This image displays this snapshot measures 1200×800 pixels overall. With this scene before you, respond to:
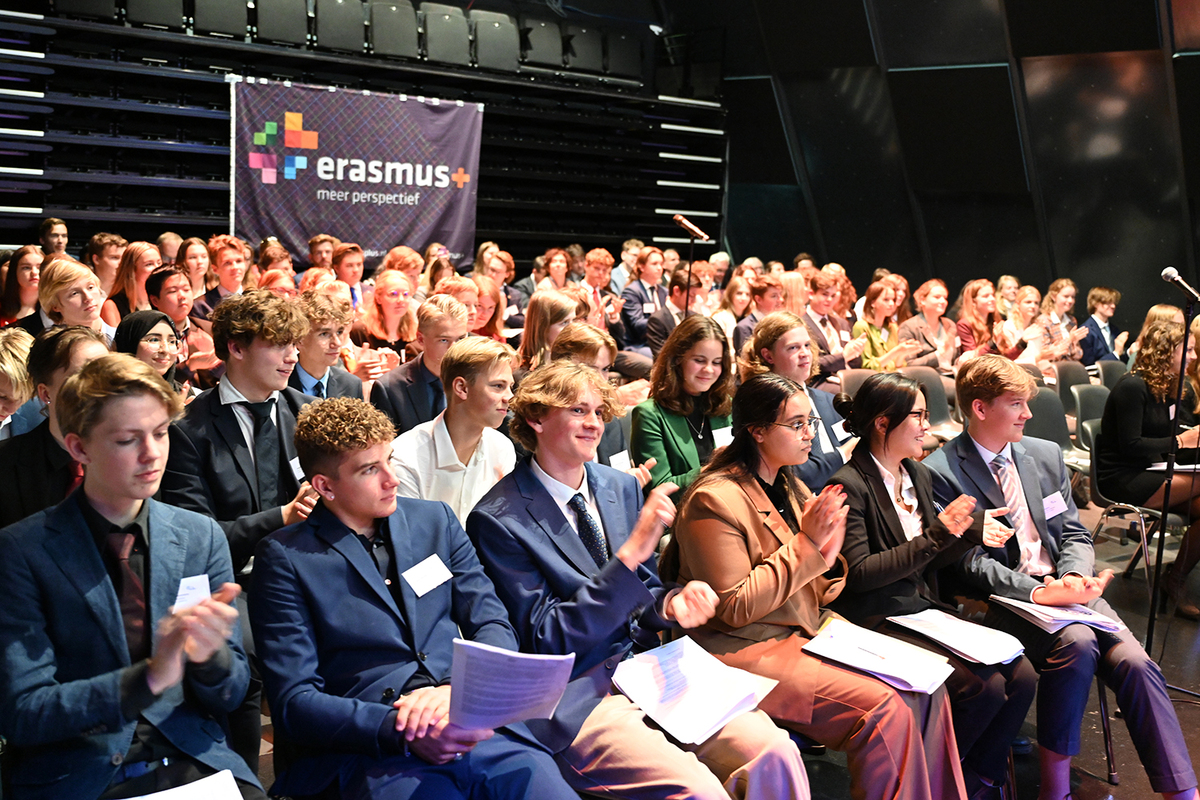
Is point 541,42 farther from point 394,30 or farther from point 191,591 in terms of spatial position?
point 191,591

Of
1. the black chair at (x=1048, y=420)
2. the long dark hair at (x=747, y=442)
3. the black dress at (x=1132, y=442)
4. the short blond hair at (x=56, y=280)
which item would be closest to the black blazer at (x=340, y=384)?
the short blond hair at (x=56, y=280)

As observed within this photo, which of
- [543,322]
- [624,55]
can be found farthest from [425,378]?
[624,55]

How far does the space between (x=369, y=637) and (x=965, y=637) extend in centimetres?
164

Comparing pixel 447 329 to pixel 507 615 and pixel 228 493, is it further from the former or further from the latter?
pixel 507 615

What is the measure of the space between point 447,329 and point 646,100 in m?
8.10

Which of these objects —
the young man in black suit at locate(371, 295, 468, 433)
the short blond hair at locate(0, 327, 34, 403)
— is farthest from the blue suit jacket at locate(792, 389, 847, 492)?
the short blond hair at locate(0, 327, 34, 403)

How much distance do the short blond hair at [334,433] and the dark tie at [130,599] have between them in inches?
15.3

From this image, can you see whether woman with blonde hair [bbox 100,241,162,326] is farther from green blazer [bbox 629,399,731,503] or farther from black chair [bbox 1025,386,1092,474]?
black chair [bbox 1025,386,1092,474]

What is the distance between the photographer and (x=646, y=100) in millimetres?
11102

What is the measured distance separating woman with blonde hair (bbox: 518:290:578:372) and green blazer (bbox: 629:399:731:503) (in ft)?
2.55

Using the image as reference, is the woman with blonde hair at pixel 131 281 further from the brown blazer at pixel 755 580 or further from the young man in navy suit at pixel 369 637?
the brown blazer at pixel 755 580

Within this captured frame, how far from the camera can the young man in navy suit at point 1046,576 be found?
9.16ft

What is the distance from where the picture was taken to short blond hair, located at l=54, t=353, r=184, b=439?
73.5 inches

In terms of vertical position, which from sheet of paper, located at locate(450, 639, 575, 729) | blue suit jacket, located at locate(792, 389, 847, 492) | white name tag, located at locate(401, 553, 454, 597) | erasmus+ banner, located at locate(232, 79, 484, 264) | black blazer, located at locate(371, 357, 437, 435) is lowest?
sheet of paper, located at locate(450, 639, 575, 729)
